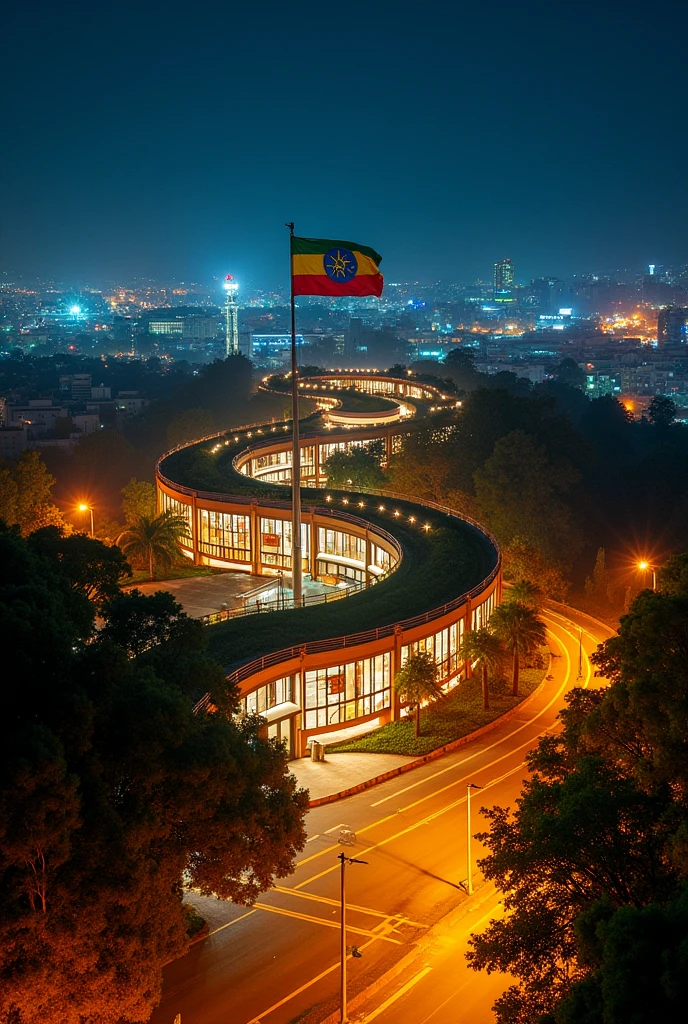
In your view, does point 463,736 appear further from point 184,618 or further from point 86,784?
point 86,784

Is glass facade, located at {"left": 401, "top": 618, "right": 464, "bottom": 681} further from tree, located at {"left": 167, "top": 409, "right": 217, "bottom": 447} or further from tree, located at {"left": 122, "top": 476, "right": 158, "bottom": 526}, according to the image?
tree, located at {"left": 167, "top": 409, "right": 217, "bottom": 447}

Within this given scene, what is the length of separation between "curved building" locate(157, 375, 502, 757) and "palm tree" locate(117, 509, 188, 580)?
246 centimetres

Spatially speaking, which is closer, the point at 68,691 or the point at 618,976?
the point at 618,976

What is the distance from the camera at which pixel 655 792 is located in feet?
68.8

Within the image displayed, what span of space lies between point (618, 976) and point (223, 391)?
12731cm

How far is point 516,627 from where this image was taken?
42.7 meters

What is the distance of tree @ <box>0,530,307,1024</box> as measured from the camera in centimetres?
1859

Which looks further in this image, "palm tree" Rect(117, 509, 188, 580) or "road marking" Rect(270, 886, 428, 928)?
"palm tree" Rect(117, 509, 188, 580)

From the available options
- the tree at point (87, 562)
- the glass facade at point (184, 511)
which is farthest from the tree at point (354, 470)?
the tree at point (87, 562)

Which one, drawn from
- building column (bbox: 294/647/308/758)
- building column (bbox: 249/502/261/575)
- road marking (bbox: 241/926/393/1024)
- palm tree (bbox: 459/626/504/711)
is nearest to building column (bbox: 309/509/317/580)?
building column (bbox: 249/502/261/575)

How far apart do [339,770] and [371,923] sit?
30.9 feet

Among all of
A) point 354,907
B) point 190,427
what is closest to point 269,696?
point 354,907

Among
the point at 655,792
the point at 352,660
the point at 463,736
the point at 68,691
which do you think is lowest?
the point at 463,736

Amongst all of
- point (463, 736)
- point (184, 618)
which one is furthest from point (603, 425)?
point (184, 618)
